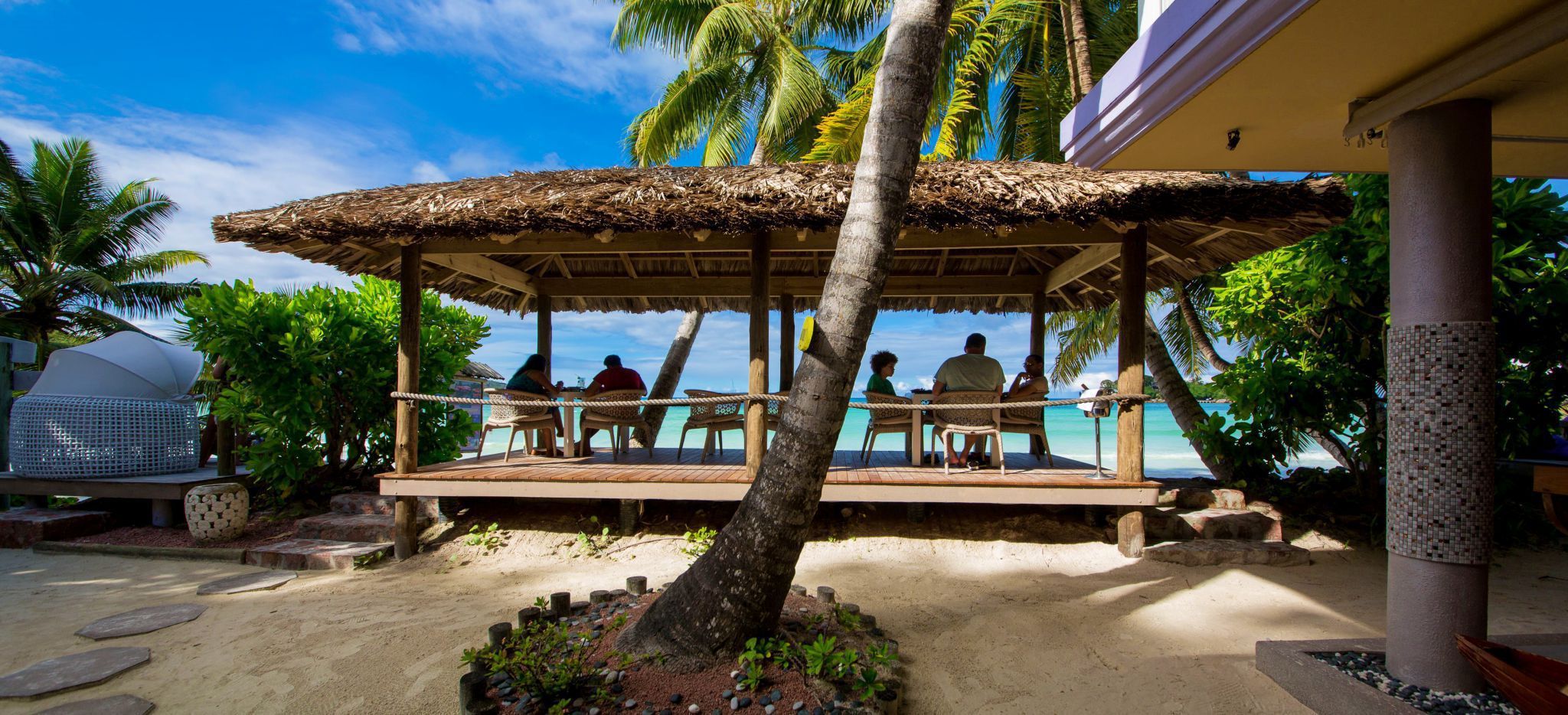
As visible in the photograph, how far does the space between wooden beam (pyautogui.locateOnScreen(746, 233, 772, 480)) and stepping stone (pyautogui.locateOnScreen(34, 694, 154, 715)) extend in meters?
3.70

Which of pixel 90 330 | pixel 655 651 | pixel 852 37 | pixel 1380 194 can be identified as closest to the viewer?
pixel 655 651

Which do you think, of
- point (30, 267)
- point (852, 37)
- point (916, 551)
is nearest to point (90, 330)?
point (30, 267)

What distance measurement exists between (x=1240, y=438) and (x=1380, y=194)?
7.49ft

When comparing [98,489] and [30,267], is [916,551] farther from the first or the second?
[30,267]

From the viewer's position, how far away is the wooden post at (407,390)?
18.8 feet

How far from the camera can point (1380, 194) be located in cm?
531

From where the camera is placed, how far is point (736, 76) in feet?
41.9

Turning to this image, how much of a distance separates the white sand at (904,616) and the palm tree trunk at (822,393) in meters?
1.00

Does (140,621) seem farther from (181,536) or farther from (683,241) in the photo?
(683,241)

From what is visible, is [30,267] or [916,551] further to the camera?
[30,267]

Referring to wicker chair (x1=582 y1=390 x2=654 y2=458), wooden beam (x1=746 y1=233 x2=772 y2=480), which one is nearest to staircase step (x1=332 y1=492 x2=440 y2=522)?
wicker chair (x1=582 y1=390 x2=654 y2=458)

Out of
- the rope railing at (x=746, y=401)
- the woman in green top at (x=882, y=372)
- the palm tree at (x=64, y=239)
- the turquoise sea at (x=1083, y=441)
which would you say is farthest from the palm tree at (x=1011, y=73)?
the palm tree at (x=64, y=239)

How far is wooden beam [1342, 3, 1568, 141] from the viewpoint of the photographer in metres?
2.33

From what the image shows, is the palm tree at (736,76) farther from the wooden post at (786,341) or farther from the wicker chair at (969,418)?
the wicker chair at (969,418)
